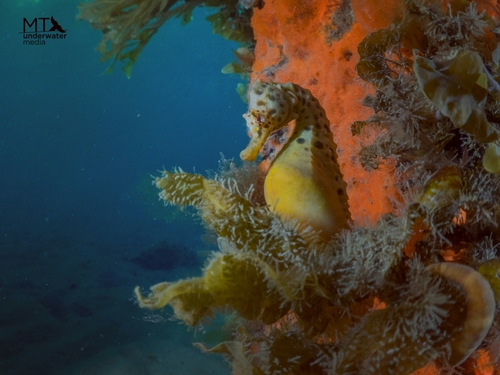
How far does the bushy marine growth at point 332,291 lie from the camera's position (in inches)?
51.4

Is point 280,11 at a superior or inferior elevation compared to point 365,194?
superior

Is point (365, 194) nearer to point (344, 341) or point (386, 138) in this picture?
point (386, 138)

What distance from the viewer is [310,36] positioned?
3303 mm

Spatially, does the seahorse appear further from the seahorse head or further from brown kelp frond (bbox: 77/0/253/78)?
brown kelp frond (bbox: 77/0/253/78)

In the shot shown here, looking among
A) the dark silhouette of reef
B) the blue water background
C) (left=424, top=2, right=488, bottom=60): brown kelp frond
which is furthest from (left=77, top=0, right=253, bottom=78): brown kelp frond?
the dark silhouette of reef

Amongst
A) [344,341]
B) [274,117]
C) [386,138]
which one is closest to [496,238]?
[386,138]

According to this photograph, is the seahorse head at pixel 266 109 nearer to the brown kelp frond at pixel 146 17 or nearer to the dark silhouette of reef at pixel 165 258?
the brown kelp frond at pixel 146 17

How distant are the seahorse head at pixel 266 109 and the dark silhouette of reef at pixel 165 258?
579 inches

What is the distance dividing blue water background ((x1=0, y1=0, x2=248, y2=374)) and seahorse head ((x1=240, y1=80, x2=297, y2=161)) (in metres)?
1.02

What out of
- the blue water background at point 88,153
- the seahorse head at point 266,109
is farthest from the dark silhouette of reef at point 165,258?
the seahorse head at point 266,109

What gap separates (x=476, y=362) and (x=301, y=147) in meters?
1.36

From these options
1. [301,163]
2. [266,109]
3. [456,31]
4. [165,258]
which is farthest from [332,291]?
[165,258]

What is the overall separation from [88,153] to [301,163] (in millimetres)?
61254

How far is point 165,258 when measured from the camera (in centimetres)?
1798
